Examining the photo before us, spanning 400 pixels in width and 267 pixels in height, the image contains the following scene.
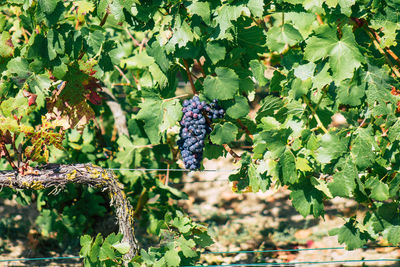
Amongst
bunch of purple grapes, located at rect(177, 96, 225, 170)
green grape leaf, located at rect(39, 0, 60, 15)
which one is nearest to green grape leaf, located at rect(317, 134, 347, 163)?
bunch of purple grapes, located at rect(177, 96, 225, 170)

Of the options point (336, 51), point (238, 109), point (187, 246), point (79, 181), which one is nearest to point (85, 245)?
point (79, 181)

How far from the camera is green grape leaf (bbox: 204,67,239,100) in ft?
7.55

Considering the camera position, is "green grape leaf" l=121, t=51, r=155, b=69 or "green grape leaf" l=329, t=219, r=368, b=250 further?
"green grape leaf" l=121, t=51, r=155, b=69

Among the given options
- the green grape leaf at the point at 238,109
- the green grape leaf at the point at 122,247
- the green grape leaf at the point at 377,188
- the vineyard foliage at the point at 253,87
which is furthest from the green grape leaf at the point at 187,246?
the green grape leaf at the point at 377,188

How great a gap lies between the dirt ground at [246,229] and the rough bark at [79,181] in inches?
42.3

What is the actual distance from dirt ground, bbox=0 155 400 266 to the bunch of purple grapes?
1.13 metres

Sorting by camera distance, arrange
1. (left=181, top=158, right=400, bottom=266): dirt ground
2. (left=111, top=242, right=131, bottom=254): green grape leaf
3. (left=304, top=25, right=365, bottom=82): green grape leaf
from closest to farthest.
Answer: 1. (left=304, top=25, right=365, bottom=82): green grape leaf
2. (left=111, top=242, right=131, bottom=254): green grape leaf
3. (left=181, top=158, right=400, bottom=266): dirt ground

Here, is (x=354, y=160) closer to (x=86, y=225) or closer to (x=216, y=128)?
(x=216, y=128)

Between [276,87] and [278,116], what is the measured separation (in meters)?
0.20

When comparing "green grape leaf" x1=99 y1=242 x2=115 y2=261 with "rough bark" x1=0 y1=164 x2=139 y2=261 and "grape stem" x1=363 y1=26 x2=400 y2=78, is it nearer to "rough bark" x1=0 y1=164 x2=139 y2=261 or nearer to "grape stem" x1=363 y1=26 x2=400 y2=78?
"rough bark" x1=0 y1=164 x2=139 y2=261

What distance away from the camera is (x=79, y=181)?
2.52 m

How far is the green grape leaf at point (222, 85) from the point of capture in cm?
230

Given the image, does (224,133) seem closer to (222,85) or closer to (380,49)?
(222,85)

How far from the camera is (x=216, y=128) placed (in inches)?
94.3
